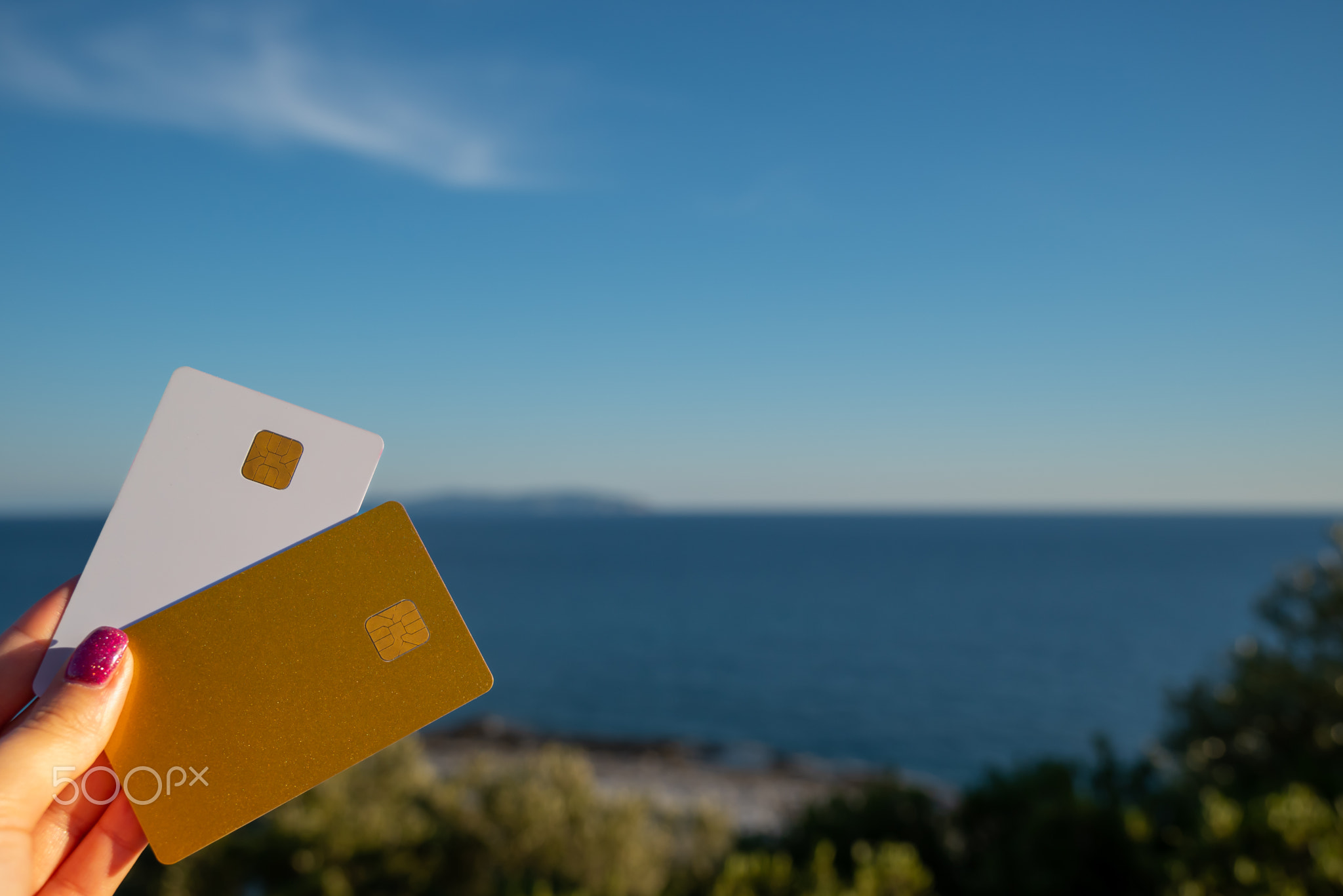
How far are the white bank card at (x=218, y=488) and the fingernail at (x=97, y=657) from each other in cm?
7

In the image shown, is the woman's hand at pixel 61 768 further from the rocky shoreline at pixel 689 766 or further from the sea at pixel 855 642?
the rocky shoreline at pixel 689 766

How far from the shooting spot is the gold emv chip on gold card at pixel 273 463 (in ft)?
6.31

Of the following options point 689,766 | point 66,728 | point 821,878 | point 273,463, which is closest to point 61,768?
point 66,728

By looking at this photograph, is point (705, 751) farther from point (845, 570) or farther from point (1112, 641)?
point (845, 570)

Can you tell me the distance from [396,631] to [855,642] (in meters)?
51.0

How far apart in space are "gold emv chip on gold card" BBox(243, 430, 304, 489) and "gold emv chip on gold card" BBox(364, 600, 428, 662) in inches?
18.1

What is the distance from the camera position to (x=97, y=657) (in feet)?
5.74

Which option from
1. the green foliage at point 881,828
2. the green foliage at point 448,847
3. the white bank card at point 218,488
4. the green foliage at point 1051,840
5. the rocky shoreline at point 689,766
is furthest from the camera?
the rocky shoreline at point 689,766

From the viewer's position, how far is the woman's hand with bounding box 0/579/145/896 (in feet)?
5.38

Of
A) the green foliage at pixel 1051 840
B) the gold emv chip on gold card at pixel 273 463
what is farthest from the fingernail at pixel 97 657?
the green foliage at pixel 1051 840

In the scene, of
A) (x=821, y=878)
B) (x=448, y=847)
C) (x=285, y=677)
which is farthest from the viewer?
(x=448, y=847)

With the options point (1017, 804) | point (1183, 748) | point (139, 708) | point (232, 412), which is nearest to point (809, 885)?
point (1017, 804)

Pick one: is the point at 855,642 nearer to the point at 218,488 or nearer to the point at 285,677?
the point at 285,677

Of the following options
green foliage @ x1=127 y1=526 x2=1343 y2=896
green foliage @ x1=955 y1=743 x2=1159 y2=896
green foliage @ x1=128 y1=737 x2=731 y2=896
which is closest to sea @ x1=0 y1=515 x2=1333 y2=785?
green foliage @ x1=955 y1=743 x2=1159 y2=896
